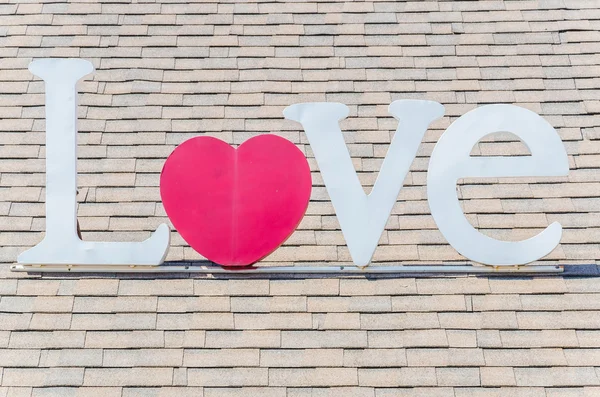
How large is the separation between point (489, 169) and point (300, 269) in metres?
1.38

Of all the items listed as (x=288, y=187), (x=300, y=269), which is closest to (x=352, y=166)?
(x=288, y=187)

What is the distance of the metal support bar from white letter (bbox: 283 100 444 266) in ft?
0.61

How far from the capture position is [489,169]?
16.7 feet

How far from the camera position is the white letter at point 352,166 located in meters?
5.06

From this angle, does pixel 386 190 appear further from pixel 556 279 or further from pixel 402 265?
pixel 556 279

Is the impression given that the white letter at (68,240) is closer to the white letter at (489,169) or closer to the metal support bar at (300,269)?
the metal support bar at (300,269)

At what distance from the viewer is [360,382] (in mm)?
4809

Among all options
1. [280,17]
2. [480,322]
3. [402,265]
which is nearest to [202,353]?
[402,265]

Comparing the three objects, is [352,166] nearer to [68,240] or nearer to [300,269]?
[300,269]

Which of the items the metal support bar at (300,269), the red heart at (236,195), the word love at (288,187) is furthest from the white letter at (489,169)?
the red heart at (236,195)

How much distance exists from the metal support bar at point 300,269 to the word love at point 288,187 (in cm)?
11

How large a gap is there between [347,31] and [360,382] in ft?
9.47

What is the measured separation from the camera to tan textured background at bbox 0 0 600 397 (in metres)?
4.87

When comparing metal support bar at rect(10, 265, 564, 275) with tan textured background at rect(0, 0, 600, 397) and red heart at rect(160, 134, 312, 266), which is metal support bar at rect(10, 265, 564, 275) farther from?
red heart at rect(160, 134, 312, 266)
